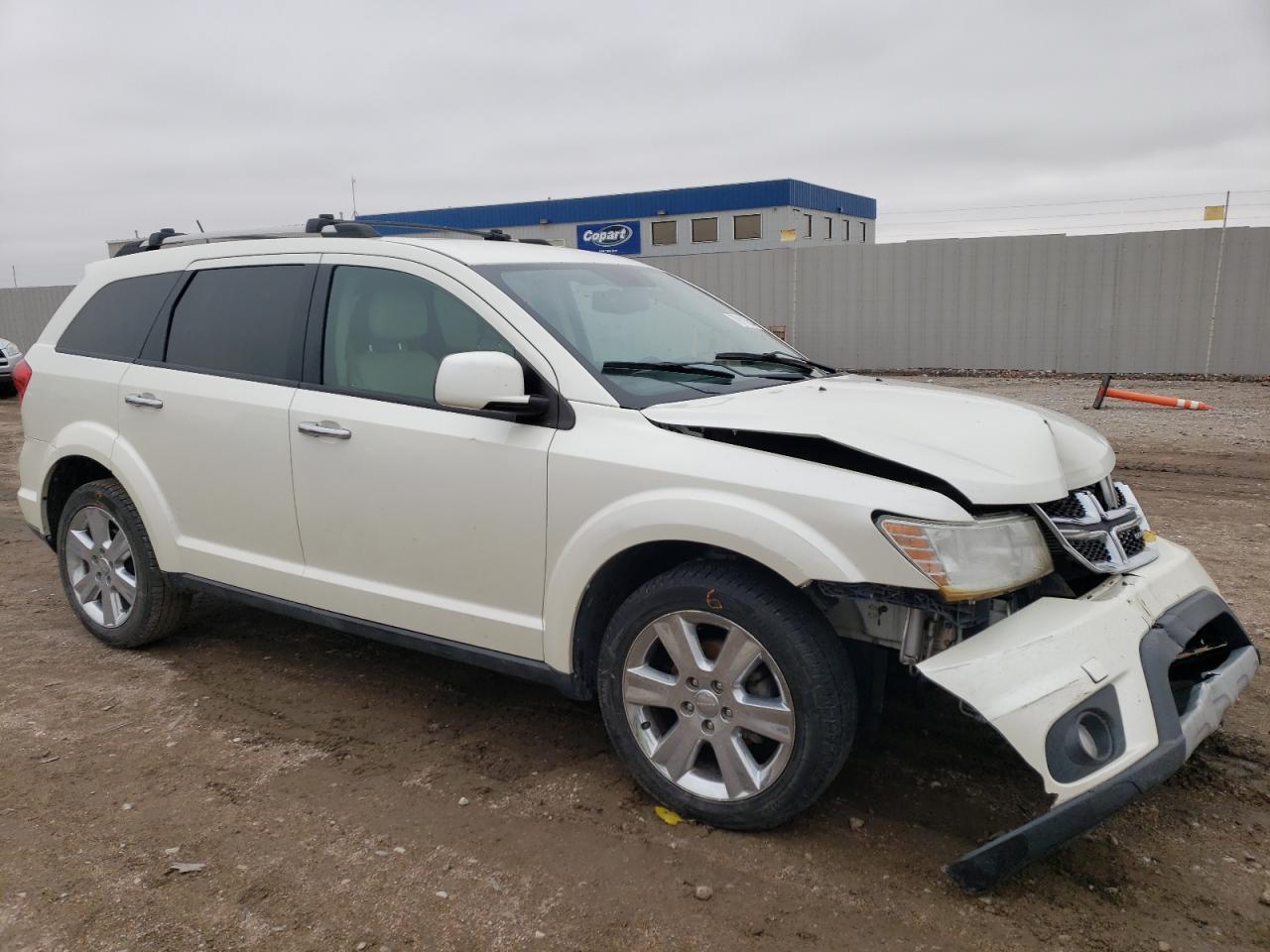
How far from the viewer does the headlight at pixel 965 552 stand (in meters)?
2.73

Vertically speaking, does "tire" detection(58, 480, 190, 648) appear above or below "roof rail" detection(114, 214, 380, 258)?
below

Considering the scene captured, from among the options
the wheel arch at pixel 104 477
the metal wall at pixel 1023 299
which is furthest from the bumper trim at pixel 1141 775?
the metal wall at pixel 1023 299

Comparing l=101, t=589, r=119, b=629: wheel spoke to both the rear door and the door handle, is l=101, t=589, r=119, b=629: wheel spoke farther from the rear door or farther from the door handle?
the door handle

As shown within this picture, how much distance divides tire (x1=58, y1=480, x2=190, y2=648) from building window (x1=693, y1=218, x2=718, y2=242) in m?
32.3

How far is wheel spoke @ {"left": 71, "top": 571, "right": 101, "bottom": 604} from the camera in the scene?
501cm

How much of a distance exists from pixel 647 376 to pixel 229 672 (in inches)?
99.7

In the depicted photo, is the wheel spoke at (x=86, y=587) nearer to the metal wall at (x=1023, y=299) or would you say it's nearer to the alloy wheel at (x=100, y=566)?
the alloy wheel at (x=100, y=566)

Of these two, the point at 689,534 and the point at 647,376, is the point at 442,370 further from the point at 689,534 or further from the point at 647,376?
the point at 689,534

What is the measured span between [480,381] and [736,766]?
55.5 inches

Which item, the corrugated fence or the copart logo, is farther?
the copart logo

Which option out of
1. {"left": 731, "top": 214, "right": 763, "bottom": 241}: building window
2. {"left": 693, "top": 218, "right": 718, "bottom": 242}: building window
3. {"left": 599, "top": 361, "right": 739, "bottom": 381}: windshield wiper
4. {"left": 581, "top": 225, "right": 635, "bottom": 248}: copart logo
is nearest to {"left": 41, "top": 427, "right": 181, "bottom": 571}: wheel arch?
{"left": 599, "top": 361, "right": 739, "bottom": 381}: windshield wiper

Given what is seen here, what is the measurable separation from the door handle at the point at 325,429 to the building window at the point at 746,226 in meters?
32.4

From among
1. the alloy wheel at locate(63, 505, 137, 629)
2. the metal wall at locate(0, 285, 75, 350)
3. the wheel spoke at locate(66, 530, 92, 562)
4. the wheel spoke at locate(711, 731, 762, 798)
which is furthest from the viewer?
the metal wall at locate(0, 285, 75, 350)

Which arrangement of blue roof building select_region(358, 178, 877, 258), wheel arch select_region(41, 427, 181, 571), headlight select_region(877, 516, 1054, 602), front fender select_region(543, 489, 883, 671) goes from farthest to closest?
blue roof building select_region(358, 178, 877, 258) < wheel arch select_region(41, 427, 181, 571) < front fender select_region(543, 489, 883, 671) < headlight select_region(877, 516, 1054, 602)
